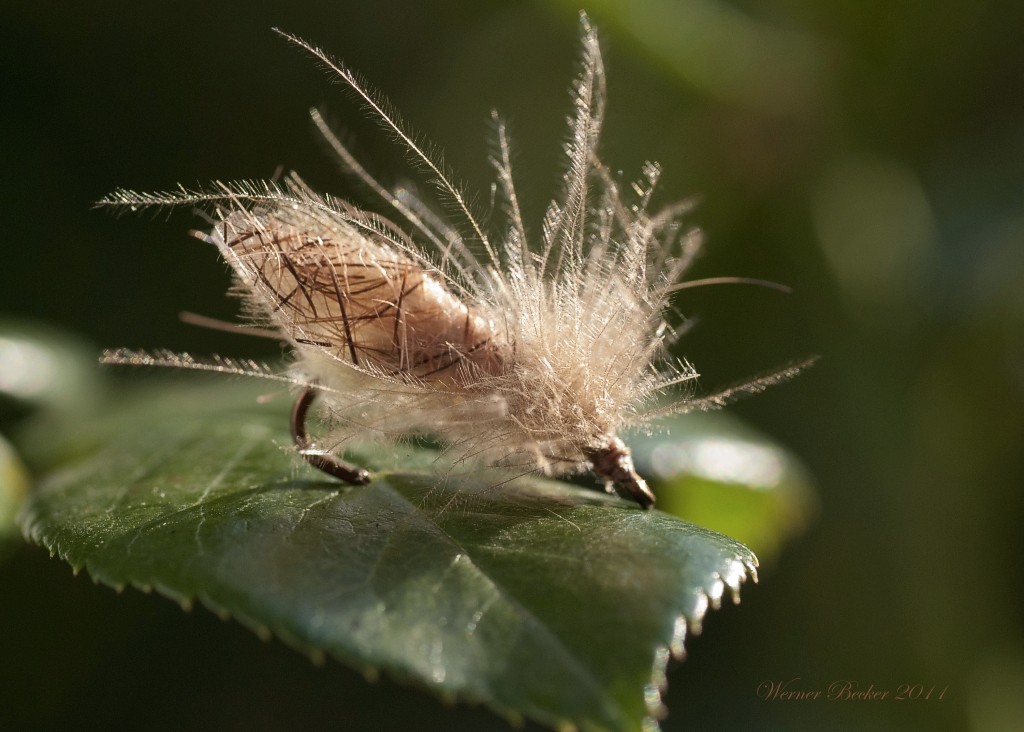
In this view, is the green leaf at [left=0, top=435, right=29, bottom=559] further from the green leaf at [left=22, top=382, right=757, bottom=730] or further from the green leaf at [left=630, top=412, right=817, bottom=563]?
the green leaf at [left=630, top=412, right=817, bottom=563]

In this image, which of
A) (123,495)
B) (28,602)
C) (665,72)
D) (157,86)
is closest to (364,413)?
(123,495)

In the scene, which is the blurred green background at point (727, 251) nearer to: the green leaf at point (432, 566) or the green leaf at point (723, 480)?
the green leaf at point (723, 480)

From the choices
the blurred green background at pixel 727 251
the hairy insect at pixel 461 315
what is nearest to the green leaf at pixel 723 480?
the hairy insect at pixel 461 315

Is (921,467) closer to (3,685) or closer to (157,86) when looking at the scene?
(3,685)

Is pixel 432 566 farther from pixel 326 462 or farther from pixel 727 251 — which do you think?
pixel 727 251

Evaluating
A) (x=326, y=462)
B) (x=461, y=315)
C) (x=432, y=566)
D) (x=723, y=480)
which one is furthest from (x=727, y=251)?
(x=432, y=566)
